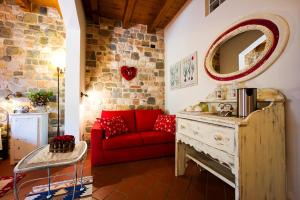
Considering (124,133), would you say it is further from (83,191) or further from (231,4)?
(231,4)

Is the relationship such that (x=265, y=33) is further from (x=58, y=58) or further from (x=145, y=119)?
(x=58, y=58)

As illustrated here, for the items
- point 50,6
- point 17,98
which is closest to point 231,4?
point 50,6

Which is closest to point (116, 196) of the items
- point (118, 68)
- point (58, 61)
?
point (118, 68)

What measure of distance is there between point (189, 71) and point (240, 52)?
1.06 metres

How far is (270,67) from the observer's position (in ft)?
4.70

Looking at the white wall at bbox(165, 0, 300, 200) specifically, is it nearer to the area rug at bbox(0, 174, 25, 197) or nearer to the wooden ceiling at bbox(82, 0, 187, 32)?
the wooden ceiling at bbox(82, 0, 187, 32)

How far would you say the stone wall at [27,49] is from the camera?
2.85 m

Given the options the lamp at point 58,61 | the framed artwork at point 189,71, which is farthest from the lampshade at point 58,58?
the framed artwork at point 189,71

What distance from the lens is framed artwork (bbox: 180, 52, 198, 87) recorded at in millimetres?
2600

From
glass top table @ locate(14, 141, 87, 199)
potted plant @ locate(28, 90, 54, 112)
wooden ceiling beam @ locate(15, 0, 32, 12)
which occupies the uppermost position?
wooden ceiling beam @ locate(15, 0, 32, 12)

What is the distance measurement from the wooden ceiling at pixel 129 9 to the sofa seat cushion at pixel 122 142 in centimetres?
250

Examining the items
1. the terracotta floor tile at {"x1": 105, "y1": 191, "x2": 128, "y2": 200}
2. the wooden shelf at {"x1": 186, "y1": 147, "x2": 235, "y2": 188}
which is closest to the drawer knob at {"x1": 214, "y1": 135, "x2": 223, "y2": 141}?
the wooden shelf at {"x1": 186, "y1": 147, "x2": 235, "y2": 188}

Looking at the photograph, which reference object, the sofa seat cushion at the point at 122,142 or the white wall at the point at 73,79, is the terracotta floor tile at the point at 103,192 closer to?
the sofa seat cushion at the point at 122,142

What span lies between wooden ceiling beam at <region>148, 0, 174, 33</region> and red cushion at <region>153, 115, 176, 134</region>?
2198 millimetres
